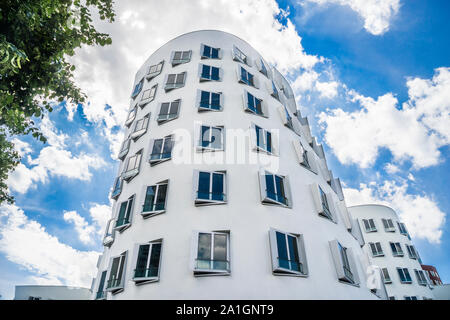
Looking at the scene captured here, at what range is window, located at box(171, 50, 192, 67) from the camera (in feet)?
64.7

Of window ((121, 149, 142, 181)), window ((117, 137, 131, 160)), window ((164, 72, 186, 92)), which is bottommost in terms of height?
window ((121, 149, 142, 181))

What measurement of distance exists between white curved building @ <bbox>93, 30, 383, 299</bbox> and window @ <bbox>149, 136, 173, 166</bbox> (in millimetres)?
71

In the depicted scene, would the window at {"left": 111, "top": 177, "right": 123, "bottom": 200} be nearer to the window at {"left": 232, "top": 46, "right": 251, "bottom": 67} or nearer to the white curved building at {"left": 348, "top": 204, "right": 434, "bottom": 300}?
the window at {"left": 232, "top": 46, "right": 251, "bottom": 67}

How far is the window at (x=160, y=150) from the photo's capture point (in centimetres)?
1447

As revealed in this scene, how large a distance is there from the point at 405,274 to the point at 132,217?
35533 mm

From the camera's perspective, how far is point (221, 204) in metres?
12.2

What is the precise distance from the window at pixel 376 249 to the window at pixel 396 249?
58.8 inches

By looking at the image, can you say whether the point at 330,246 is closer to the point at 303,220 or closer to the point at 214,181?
the point at 303,220

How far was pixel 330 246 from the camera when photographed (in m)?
13.0

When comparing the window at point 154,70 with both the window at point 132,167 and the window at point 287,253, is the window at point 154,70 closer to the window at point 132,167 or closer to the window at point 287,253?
the window at point 132,167

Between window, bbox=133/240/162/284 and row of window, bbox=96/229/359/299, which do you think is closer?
row of window, bbox=96/229/359/299

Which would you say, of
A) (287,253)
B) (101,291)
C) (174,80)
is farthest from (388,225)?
(101,291)

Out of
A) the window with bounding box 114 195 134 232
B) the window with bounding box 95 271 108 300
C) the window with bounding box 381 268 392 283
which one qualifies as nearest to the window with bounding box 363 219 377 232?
the window with bounding box 381 268 392 283
